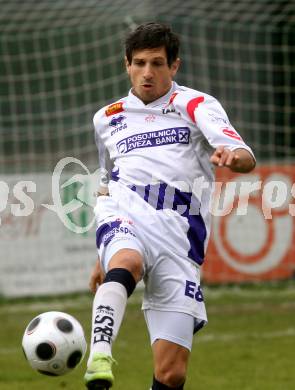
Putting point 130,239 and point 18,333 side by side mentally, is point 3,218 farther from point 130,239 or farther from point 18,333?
point 130,239

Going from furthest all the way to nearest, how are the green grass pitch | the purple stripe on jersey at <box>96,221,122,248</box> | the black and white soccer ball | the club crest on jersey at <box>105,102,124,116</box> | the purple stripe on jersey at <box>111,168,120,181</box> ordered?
the green grass pitch, the club crest on jersey at <box>105,102,124,116</box>, the purple stripe on jersey at <box>111,168,120,181</box>, the purple stripe on jersey at <box>96,221,122,248</box>, the black and white soccer ball

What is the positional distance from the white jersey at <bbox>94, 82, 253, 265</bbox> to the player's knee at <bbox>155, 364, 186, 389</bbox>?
0.61 m

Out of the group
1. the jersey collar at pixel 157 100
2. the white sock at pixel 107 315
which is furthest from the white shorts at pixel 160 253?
the jersey collar at pixel 157 100

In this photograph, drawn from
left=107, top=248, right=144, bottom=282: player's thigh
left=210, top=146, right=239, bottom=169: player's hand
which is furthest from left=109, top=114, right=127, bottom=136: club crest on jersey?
left=210, top=146, right=239, bottom=169: player's hand

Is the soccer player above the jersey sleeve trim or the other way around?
the other way around

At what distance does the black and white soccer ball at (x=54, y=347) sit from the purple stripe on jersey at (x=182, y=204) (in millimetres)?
783

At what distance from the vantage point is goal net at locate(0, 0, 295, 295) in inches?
509

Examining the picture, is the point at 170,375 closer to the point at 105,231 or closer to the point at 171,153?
the point at 105,231

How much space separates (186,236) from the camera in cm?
574

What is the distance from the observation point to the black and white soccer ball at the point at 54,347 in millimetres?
5355

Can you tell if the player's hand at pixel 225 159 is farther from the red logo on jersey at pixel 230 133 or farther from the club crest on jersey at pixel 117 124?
the club crest on jersey at pixel 117 124

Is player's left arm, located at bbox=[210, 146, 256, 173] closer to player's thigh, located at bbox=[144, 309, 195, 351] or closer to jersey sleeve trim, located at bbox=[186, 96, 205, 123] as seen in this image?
jersey sleeve trim, located at bbox=[186, 96, 205, 123]

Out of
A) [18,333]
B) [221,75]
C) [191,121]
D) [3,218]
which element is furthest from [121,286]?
[221,75]

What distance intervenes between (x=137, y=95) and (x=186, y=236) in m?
0.91
